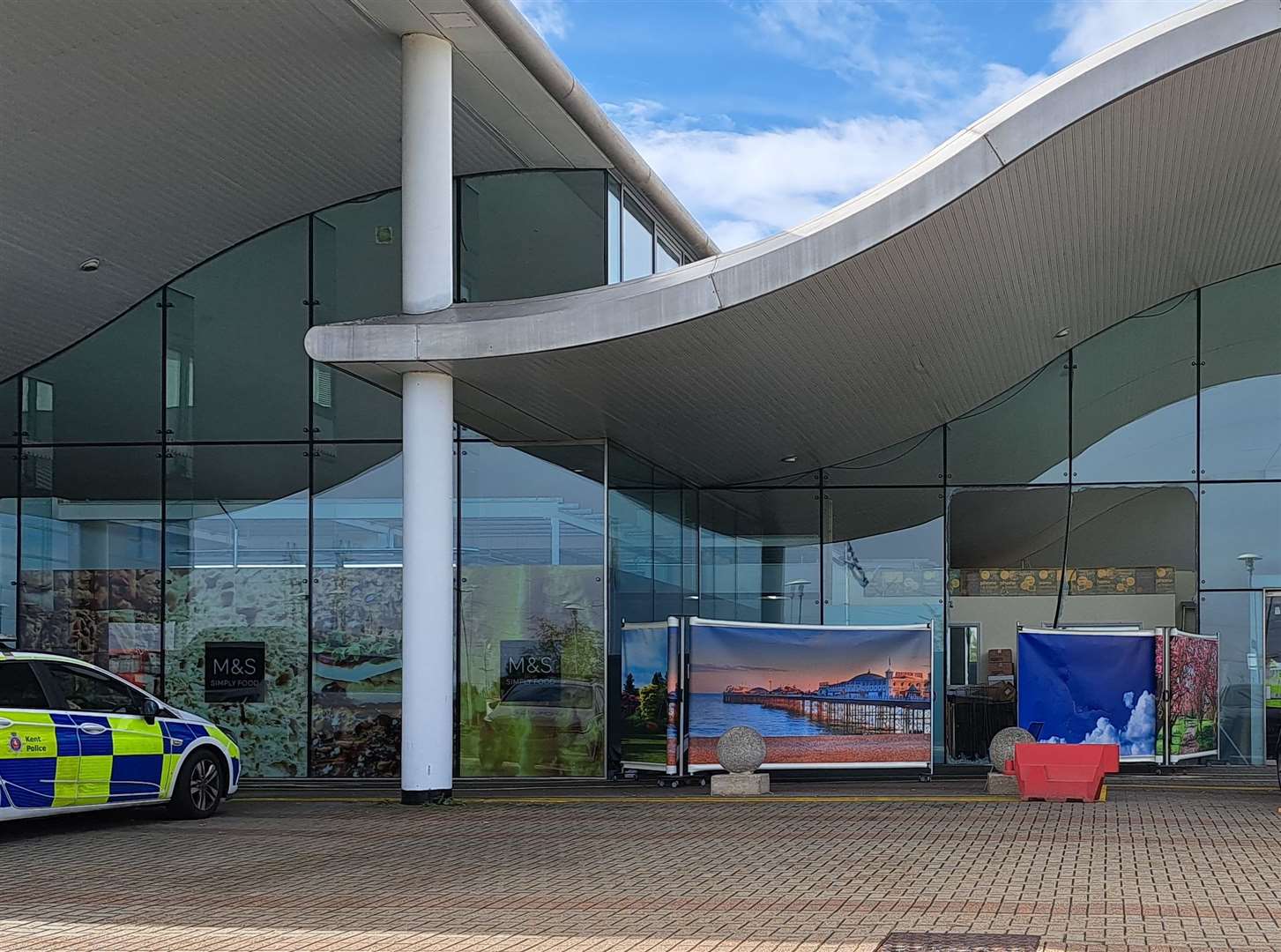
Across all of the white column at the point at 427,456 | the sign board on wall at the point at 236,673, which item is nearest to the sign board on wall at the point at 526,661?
the sign board on wall at the point at 236,673

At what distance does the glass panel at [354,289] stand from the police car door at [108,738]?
20.3ft

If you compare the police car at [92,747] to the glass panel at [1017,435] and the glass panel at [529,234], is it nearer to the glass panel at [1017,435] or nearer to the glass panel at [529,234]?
the glass panel at [529,234]

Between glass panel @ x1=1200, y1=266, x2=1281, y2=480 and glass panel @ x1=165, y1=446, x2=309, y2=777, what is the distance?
38.4ft

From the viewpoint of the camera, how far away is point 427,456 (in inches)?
604

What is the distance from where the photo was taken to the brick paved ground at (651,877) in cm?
818

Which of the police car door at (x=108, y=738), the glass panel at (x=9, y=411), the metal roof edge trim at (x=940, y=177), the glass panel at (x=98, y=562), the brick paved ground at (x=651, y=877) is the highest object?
the metal roof edge trim at (x=940, y=177)

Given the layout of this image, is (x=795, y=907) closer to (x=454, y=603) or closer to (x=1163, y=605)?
(x=454, y=603)

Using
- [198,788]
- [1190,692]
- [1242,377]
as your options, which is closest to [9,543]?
[198,788]

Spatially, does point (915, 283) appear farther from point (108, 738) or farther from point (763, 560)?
point (108, 738)

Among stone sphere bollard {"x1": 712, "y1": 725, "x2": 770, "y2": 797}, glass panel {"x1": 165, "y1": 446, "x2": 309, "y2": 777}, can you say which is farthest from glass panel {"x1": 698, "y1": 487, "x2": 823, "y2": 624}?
glass panel {"x1": 165, "y1": 446, "x2": 309, "y2": 777}

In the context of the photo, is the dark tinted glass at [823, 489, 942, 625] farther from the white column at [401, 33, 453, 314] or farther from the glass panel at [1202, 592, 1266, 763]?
the white column at [401, 33, 453, 314]

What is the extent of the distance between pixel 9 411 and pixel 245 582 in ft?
12.9

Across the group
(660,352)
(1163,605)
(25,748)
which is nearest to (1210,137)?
(660,352)

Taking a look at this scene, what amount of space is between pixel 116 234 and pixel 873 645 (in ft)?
32.8
